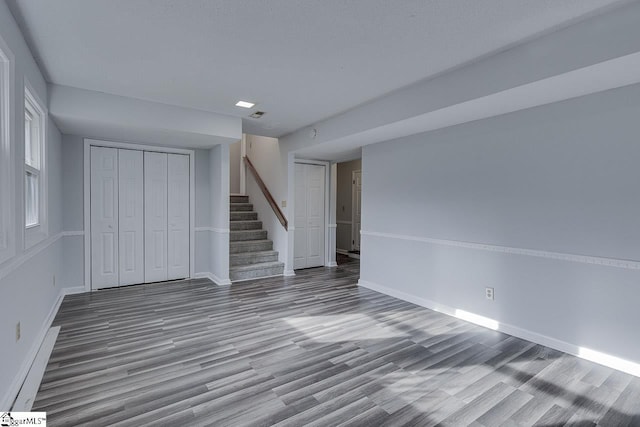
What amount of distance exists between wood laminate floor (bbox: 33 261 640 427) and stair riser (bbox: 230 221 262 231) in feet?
8.89

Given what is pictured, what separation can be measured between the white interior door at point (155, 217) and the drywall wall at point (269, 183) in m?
1.94

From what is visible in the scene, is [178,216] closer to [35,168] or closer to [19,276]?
[35,168]

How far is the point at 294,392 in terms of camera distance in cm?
220

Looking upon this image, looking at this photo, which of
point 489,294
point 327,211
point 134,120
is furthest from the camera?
point 327,211

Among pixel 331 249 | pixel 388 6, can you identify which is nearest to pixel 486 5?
pixel 388 6

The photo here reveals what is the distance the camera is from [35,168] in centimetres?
299

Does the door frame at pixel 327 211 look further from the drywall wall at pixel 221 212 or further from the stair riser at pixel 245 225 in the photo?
the drywall wall at pixel 221 212

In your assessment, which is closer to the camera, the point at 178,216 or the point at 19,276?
the point at 19,276

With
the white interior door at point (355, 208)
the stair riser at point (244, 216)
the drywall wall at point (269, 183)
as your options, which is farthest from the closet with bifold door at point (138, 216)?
the white interior door at point (355, 208)

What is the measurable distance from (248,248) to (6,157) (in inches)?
170

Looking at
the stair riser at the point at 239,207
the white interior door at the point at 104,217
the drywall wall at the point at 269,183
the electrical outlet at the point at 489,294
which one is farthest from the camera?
the stair riser at the point at 239,207

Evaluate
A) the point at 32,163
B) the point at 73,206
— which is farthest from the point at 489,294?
the point at 73,206

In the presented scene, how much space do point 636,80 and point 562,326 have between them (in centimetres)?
207

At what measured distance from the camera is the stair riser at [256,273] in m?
5.33
